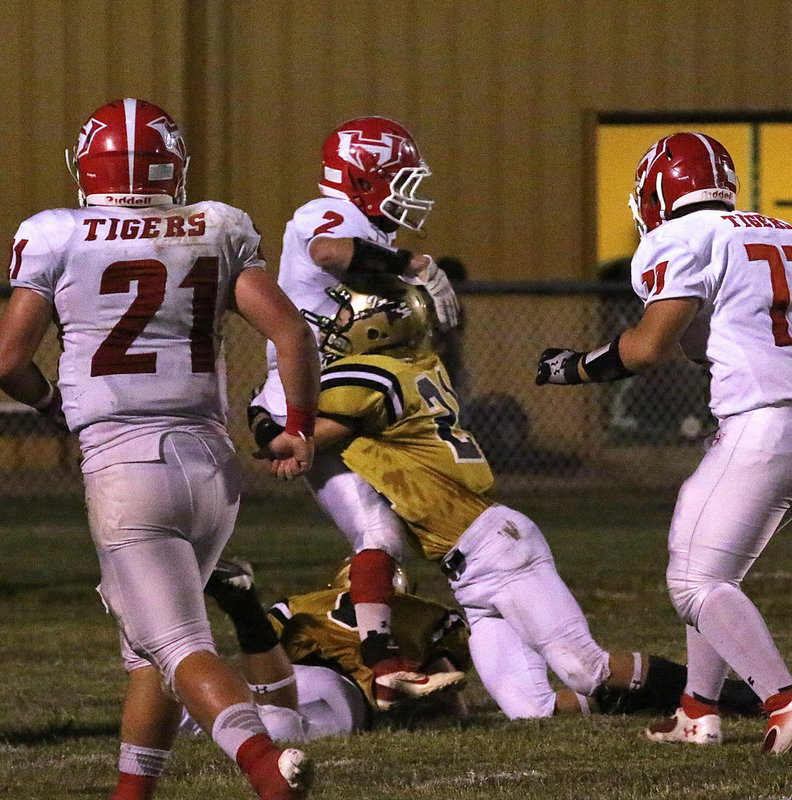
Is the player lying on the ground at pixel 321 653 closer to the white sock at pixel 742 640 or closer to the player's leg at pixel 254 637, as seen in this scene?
the player's leg at pixel 254 637

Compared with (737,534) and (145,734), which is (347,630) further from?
(145,734)

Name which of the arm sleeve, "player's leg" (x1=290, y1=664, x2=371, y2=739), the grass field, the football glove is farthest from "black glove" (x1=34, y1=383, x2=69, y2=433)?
the football glove

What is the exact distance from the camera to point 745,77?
15516mm

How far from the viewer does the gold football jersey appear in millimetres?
5723

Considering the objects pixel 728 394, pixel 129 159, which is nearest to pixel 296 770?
pixel 129 159

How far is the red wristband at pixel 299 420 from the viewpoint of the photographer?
4164 mm

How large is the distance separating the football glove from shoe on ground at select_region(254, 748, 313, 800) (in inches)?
104

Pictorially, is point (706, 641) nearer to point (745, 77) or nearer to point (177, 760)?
point (177, 760)

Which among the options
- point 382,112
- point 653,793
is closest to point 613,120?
point 382,112

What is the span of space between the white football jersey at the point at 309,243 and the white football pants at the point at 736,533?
176 cm

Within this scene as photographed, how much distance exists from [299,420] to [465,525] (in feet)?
5.67

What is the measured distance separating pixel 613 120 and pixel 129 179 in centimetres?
1173

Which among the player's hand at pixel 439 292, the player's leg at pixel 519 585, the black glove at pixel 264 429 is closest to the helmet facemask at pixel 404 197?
the player's hand at pixel 439 292

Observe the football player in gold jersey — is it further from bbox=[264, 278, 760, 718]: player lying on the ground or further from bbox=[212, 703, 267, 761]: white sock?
bbox=[212, 703, 267, 761]: white sock
